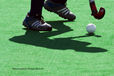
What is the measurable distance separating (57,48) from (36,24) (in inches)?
40.4

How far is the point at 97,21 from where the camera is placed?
5633mm

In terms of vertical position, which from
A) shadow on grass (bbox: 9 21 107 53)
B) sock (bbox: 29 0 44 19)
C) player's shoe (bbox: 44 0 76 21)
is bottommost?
shadow on grass (bbox: 9 21 107 53)

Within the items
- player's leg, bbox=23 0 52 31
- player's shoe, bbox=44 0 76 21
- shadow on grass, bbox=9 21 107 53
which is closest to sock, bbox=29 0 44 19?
player's leg, bbox=23 0 52 31

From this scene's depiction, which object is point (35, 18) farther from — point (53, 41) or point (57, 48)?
point (57, 48)

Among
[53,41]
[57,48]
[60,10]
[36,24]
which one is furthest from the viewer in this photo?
[60,10]

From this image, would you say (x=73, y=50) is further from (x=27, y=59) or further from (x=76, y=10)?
(x=76, y=10)

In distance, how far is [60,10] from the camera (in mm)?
5746

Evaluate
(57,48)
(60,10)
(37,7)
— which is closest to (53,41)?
(57,48)

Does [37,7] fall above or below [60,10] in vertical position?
above

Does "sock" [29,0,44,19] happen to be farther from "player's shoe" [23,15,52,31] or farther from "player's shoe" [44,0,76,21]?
"player's shoe" [44,0,76,21]

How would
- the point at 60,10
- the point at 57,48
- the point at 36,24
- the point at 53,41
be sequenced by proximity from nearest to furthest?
the point at 57,48
the point at 53,41
the point at 36,24
the point at 60,10

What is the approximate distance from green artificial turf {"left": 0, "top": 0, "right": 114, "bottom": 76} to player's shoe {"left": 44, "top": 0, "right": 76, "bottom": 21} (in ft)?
0.28

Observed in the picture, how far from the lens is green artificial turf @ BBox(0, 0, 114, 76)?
3591 millimetres

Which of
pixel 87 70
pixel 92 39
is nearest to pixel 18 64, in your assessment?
pixel 87 70
